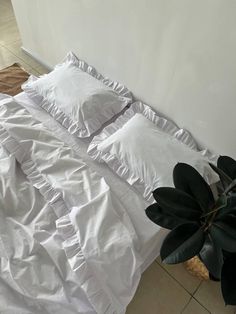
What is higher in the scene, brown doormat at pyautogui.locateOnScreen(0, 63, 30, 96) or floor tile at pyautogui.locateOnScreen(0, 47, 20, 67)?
brown doormat at pyautogui.locateOnScreen(0, 63, 30, 96)

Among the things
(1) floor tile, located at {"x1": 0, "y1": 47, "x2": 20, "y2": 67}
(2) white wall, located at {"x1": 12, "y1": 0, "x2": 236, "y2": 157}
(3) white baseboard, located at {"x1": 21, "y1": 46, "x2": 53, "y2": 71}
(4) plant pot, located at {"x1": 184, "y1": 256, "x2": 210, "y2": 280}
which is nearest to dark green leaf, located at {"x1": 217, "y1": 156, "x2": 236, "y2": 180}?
(2) white wall, located at {"x1": 12, "y1": 0, "x2": 236, "y2": 157}

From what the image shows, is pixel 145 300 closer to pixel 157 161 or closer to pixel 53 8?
pixel 157 161

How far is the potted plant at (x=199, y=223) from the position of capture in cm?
82

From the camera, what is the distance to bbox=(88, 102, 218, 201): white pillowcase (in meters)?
1.21

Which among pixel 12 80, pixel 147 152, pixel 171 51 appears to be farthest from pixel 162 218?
pixel 12 80

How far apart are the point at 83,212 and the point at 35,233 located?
201 millimetres

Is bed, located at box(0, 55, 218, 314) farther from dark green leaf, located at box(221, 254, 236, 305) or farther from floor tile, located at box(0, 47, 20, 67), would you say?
floor tile, located at box(0, 47, 20, 67)

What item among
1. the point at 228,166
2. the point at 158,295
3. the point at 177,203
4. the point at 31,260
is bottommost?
the point at 158,295

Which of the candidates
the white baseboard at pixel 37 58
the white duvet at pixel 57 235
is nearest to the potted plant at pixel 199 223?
the white duvet at pixel 57 235

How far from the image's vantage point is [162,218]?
916 millimetres

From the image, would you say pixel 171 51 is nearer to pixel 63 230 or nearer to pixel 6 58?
pixel 63 230

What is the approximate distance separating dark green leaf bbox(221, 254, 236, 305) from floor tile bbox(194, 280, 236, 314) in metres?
0.46

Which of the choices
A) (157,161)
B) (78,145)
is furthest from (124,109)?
(157,161)

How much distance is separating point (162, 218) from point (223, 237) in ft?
0.65
